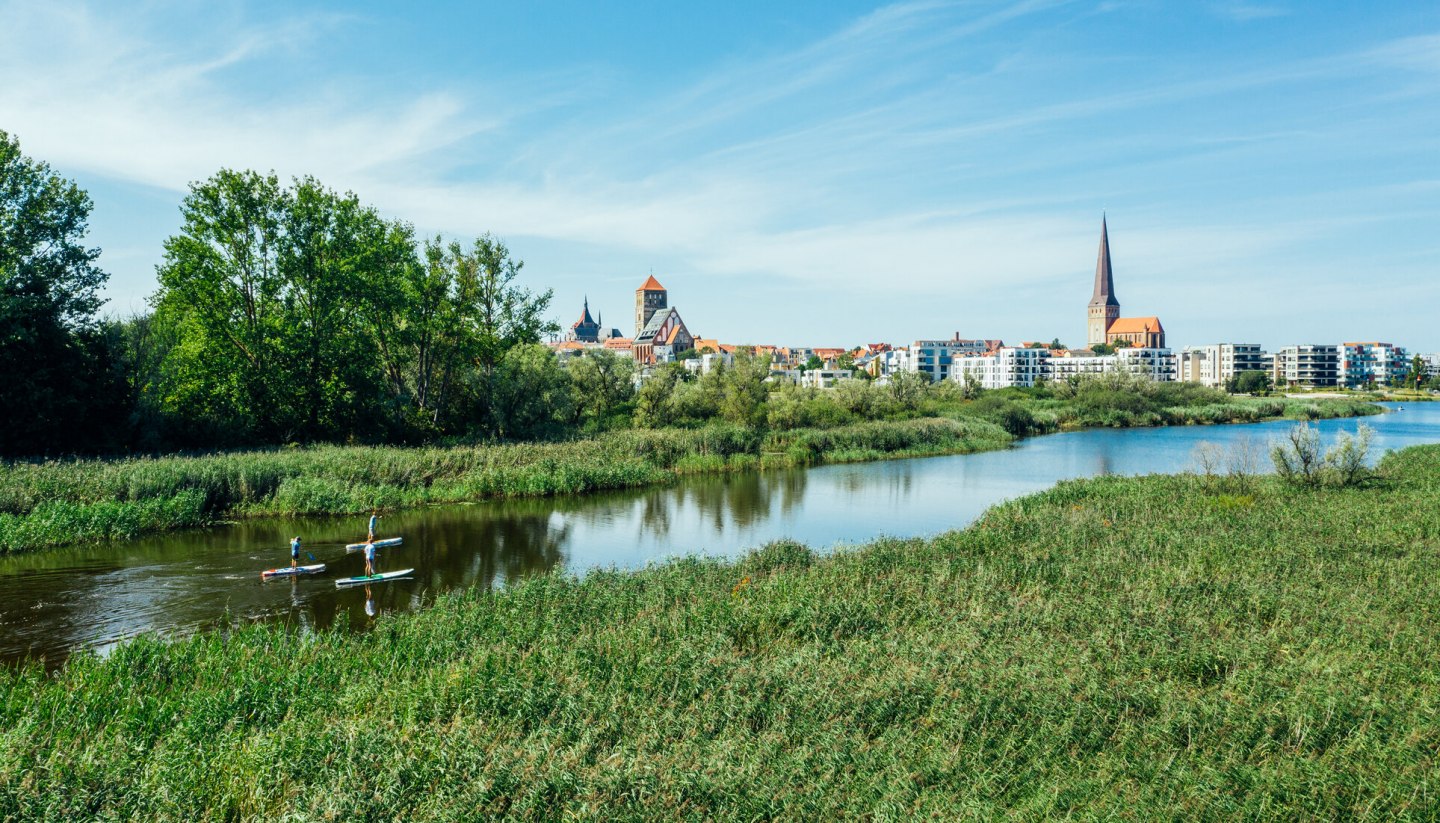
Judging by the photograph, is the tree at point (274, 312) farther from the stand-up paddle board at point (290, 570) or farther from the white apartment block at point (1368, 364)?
the white apartment block at point (1368, 364)

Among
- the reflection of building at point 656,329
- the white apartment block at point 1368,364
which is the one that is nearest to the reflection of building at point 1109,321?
the white apartment block at point 1368,364

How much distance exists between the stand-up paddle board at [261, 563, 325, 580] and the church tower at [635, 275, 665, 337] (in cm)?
17494

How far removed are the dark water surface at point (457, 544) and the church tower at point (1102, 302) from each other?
166016 millimetres

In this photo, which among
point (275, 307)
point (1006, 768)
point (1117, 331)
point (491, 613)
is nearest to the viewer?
point (1006, 768)

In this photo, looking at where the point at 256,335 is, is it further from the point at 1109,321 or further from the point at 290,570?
the point at 1109,321

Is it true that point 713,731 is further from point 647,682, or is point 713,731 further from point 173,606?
point 173,606

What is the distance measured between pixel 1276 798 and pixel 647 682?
6144mm

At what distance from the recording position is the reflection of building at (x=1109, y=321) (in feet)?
587

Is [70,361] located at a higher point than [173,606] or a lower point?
higher

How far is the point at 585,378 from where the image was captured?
50.2 meters

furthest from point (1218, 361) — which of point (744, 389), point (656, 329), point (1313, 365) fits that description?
point (744, 389)

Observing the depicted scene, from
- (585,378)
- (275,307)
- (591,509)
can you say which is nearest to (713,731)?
(591,509)

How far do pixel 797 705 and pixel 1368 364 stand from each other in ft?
694

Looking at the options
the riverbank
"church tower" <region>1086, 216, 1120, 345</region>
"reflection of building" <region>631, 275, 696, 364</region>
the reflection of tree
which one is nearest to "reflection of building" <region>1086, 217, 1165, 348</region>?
"church tower" <region>1086, 216, 1120, 345</region>
